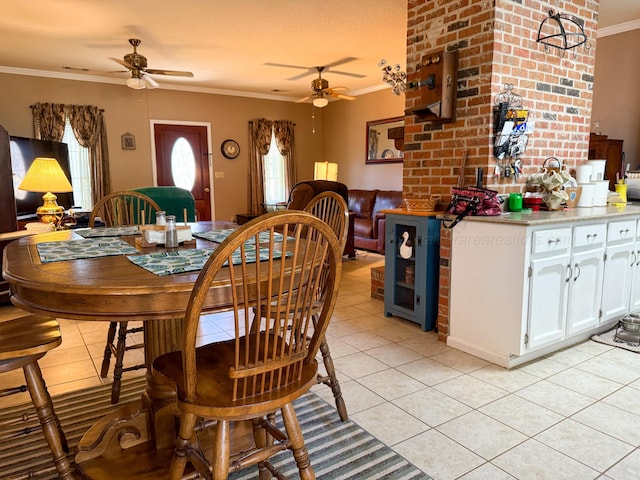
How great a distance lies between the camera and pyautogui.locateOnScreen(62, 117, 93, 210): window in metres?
6.11

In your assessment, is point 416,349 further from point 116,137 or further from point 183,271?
point 116,137

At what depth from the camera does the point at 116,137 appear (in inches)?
254

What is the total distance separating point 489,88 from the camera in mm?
2748

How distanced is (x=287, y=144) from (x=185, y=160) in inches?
73.8

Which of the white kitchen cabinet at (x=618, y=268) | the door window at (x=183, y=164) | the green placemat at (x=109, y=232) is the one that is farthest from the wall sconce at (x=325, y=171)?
the green placemat at (x=109, y=232)

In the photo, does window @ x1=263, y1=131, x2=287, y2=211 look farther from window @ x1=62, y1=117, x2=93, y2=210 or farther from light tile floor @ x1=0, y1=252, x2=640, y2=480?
light tile floor @ x1=0, y1=252, x2=640, y2=480

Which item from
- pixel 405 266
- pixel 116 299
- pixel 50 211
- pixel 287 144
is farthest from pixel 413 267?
pixel 287 144

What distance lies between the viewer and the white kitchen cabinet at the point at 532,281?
2.44m

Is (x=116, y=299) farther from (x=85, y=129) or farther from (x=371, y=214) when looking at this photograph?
(x=85, y=129)

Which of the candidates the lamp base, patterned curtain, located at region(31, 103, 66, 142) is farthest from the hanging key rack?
patterned curtain, located at region(31, 103, 66, 142)

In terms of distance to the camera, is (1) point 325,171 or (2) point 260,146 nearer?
(1) point 325,171

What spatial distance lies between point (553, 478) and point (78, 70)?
22.1 feet

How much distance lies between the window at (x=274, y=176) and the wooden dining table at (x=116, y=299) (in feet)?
20.1

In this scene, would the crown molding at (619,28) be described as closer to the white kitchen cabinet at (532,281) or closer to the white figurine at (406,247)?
the white kitchen cabinet at (532,281)
